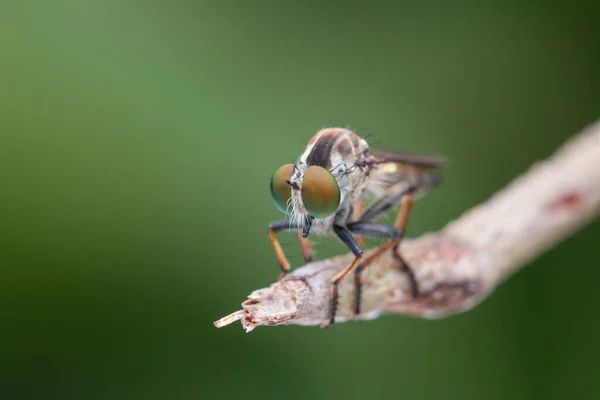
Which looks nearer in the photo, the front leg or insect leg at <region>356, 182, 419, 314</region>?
the front leg

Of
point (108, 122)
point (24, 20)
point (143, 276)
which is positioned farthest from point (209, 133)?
point (24, 20)

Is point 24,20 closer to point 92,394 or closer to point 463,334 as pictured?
point 92,394

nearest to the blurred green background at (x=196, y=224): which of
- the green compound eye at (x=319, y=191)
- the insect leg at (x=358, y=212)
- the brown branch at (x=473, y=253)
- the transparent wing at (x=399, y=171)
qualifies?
the insect leg at (x=358, y=212)

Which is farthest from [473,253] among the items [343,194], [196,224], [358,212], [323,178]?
[196,224]

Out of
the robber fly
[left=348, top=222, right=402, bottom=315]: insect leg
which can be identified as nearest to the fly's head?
the robber fly

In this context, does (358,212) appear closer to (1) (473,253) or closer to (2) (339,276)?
(1) (473,253)

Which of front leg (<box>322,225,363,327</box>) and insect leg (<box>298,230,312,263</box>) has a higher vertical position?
insect leg (<box>298,230,312,263</box>)

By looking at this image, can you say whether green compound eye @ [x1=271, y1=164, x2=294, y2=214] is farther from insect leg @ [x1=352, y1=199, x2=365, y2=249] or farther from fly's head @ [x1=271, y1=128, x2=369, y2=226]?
insect leg @ [x1=352, y1=199, x2=365, y2=249]

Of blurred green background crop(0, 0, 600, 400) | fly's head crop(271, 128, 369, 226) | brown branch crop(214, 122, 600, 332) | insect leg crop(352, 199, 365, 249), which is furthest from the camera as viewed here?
blurred green background crop(0, 0, 600, 400)
